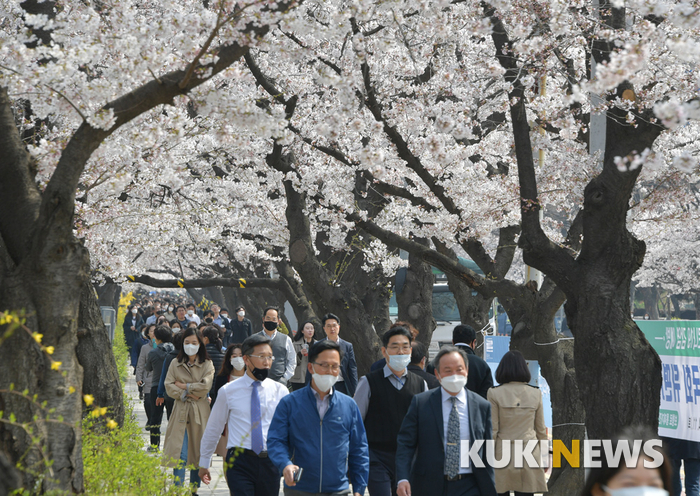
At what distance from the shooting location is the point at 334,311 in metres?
11.8

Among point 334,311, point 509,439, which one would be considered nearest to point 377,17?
point 334,311

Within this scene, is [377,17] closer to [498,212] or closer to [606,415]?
[498,212]

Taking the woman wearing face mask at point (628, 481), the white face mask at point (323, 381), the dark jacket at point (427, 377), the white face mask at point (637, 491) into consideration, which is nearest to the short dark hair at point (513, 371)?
the dark jacket at point (427, 377)

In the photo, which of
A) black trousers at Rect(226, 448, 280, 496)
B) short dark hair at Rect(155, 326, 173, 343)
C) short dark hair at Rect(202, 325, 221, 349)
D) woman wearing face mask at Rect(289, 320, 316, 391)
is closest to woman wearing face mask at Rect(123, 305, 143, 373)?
short dark hair at Rect(155, 326, 173, 343)

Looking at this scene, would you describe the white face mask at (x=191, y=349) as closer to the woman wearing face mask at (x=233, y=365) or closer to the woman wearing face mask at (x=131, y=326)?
the woman wearing face mask at (x=233, y=365)

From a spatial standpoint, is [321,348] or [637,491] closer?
[637,491]

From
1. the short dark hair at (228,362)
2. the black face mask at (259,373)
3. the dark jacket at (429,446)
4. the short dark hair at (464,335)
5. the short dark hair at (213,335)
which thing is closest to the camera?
the dark jacket at (429,446)

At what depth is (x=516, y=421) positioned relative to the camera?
6566 millimetres

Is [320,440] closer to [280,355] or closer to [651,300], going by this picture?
[280,355]

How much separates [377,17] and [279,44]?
2.96 metres

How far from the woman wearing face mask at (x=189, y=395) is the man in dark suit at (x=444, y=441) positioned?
12.0 ft

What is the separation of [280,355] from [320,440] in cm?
549

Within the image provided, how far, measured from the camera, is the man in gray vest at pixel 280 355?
10.5 meters

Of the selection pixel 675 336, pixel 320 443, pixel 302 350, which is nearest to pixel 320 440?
pixel 320 443
